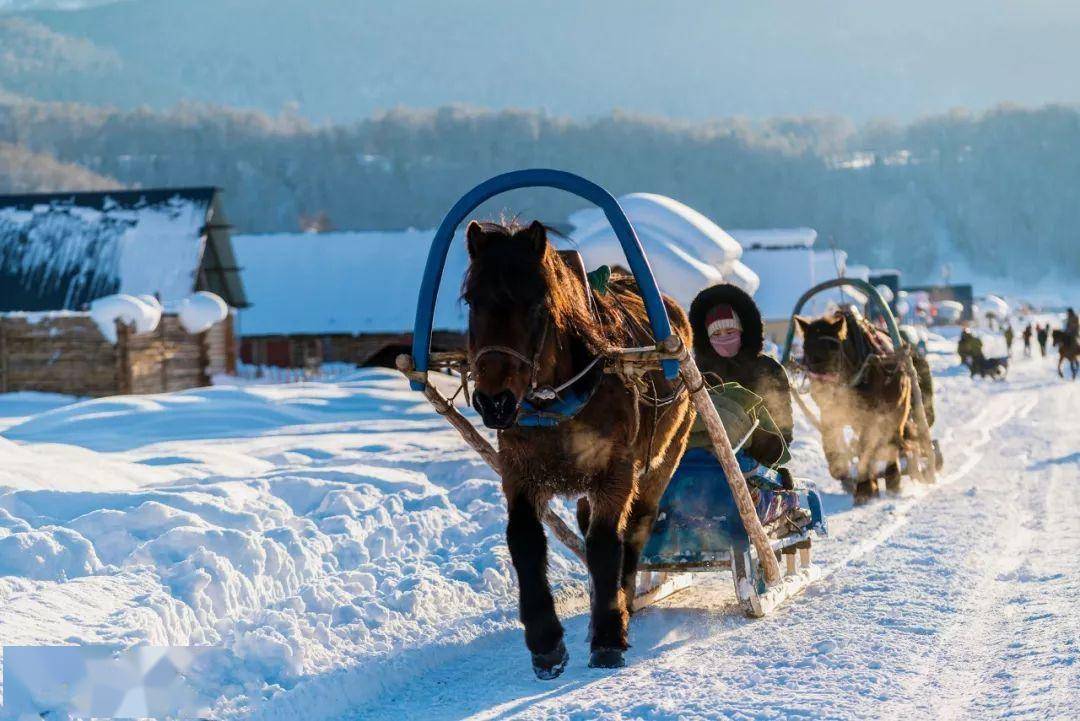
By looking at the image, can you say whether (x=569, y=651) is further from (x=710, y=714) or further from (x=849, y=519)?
(x=849, y=519)

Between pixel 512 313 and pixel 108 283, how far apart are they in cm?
3268

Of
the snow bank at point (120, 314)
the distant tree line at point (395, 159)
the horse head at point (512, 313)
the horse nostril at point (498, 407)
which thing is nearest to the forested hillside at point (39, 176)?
the distant tree line at point (395, 159)

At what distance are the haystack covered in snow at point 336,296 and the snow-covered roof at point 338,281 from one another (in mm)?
38

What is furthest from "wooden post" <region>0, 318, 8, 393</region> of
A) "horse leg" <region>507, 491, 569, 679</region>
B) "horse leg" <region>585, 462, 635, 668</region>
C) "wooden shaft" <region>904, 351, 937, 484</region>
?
"horse leg" <region>585, 462, 635, 668</region>

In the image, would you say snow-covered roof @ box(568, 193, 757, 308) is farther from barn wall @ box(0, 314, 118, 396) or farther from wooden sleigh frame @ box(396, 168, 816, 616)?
wooden sleigh frame @ box(396, 168, 816, 616)

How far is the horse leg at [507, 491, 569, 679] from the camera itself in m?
6.36

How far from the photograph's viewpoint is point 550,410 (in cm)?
625

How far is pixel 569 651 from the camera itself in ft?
23.3

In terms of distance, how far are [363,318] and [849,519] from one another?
126 ft

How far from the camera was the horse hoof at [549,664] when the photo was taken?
6352 millimetres

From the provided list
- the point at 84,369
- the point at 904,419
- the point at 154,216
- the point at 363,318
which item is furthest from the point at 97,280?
the point at 904,419

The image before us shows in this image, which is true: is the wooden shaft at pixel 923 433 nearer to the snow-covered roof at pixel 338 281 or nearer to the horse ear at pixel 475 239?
the horse ear at pixel 475 239

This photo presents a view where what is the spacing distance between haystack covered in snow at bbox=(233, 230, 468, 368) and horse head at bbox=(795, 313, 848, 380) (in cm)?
3211

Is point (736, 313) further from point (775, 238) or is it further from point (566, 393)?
point (775, 238)
